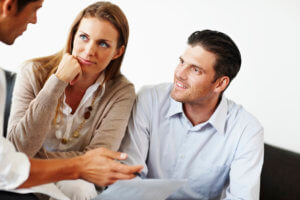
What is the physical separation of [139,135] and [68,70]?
1.32 feet

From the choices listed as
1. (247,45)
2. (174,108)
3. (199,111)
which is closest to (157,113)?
(174,108)

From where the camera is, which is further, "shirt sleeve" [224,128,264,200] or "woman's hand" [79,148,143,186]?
"shirt sleeve" [224,128,264,200]

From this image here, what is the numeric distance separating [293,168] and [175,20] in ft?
3.01

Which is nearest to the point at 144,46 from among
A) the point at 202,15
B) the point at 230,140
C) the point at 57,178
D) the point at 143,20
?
the point at 143,20

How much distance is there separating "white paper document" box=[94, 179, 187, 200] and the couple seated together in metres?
0.30

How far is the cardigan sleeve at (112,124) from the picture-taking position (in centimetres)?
167

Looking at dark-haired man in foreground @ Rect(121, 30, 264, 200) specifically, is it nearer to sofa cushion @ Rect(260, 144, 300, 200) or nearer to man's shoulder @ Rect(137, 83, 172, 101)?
man's shoulder @ Rect(137, 83, 172, 101)

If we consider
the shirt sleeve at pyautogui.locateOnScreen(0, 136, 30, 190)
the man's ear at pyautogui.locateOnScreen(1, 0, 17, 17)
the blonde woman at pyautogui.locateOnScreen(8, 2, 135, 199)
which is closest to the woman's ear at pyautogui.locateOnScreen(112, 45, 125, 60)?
the blonde woman at pyautogui.locateOnScreen(8, 2, 135, 199)

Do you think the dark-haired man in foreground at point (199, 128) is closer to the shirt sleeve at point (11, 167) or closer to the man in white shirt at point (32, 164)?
the man in white shirt at point (32, 164)

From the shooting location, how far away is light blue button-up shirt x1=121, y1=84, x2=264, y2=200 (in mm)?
1745

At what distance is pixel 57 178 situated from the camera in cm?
115

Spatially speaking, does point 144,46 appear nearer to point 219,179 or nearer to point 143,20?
point 143,20

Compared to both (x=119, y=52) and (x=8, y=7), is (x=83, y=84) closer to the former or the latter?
(x=119, y=52)

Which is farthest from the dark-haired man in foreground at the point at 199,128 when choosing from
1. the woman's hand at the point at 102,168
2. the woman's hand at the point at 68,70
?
the woman's hand at the point at 102,168
